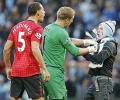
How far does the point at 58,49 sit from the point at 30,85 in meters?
0.78

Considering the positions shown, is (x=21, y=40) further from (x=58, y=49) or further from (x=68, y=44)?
(x=68, y=44)

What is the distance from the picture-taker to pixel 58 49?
11.1 metres

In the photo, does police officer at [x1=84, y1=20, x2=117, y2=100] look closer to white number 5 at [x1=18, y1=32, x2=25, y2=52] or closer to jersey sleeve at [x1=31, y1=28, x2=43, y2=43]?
jersey sleeve at [x1=31, y1=28, x2=43, y2=43]

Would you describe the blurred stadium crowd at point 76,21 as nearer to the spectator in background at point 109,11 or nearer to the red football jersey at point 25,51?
the spectator in background at point 109,11

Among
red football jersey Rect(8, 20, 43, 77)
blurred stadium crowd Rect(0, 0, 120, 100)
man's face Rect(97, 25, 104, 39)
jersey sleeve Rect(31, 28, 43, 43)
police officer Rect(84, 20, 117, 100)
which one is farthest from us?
blurred stadium crowd Rect(0, 0, 120, 100)

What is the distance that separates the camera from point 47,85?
11312 mm

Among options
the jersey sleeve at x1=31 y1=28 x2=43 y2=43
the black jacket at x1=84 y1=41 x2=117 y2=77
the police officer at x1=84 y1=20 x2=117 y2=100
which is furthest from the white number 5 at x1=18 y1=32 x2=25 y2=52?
the police officer at x1=84 y1=20 x2=117 y2=100

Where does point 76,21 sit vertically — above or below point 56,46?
above

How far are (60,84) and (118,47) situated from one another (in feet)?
4.43

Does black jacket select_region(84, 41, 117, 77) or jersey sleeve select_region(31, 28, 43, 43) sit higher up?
jersey sleeve select_region(31, 28, 43, 43)

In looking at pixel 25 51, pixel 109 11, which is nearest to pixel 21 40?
pixel 25 51

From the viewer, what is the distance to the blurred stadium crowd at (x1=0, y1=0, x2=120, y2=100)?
1739cm

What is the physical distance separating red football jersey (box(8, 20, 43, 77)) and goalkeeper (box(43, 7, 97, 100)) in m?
0.22

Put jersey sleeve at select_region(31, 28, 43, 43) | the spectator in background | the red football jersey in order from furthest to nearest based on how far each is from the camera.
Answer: the spectator in background
the red football jersey
jersey sleeve at select_region(31, 28, 43, 43)
